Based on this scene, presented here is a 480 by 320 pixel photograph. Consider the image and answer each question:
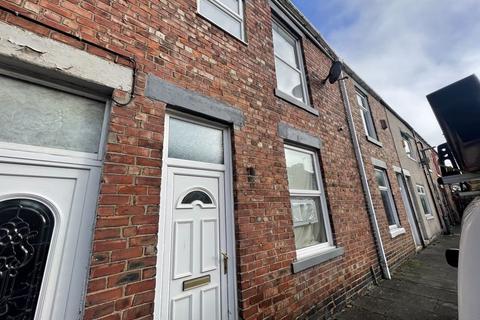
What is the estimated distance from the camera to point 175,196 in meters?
2.47

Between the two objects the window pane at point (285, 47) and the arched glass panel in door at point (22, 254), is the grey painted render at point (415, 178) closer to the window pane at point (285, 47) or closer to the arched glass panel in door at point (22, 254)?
the window pane at point (285, 47)

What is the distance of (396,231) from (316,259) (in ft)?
15.4

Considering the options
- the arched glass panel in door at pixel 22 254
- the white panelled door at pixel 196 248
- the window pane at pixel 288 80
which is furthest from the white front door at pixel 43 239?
the window pane at pixel 288 80

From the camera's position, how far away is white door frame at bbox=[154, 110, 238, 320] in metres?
2.16

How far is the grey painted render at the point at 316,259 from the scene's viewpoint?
128 inches

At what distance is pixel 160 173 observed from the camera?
2.32 metres

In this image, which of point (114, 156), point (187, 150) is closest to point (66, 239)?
point (114, 156)

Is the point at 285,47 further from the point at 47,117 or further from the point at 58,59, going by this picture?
the point at 47,117

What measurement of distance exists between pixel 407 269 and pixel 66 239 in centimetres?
748

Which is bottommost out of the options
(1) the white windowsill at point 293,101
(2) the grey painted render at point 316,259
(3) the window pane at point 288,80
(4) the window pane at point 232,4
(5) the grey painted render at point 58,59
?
(2) the grey painted render at point 316,259

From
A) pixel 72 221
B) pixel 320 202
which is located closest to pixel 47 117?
pixel 72 221

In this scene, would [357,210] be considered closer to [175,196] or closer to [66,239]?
[175,196]

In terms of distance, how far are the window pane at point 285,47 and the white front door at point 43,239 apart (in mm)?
4688

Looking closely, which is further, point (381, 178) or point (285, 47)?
point (381, 178)
